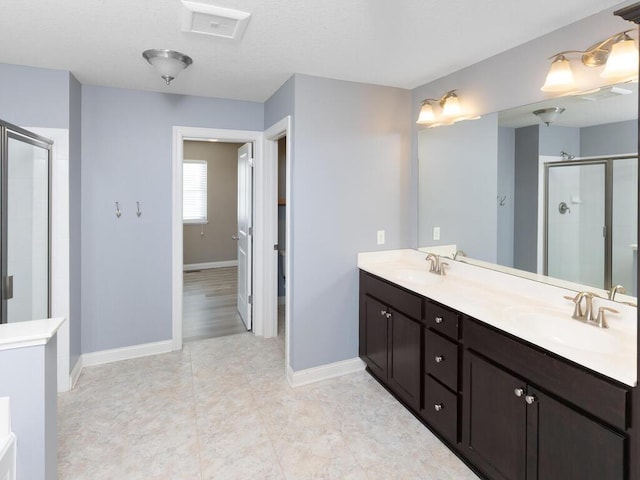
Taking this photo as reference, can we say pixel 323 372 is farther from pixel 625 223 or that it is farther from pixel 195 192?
pixel 195 192

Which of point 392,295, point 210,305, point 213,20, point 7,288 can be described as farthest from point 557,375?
point 210,305

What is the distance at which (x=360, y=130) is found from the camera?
301 centimetres

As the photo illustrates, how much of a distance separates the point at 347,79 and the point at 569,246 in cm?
190

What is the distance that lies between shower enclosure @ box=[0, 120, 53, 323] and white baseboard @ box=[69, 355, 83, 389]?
541 millimetres

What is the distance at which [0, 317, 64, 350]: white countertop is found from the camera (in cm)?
134

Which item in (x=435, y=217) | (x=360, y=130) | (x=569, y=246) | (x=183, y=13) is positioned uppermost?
(x=183, y=13)

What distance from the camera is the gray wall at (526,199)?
2.23m

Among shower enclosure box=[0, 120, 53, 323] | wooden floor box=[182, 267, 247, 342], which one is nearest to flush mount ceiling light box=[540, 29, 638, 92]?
shower enclosure box=[0, 120, 53, 323]

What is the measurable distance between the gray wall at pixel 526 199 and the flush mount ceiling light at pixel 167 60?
2160 mm

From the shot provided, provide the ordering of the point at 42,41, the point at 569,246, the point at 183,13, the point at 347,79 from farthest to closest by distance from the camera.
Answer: the point at 347,79, the point at 42,41, the point at 569,246, the point at 183,13

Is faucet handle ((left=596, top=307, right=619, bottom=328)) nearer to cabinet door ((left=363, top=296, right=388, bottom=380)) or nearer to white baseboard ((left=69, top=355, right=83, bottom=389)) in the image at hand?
cabinet door ((left=363, top=296, right=388, bottom=380))

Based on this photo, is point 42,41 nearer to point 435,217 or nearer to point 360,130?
point 360,130

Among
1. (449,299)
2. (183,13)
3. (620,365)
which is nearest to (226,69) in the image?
(183,13)

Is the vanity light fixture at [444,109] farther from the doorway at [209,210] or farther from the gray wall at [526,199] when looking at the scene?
the doorway at [209,210]
